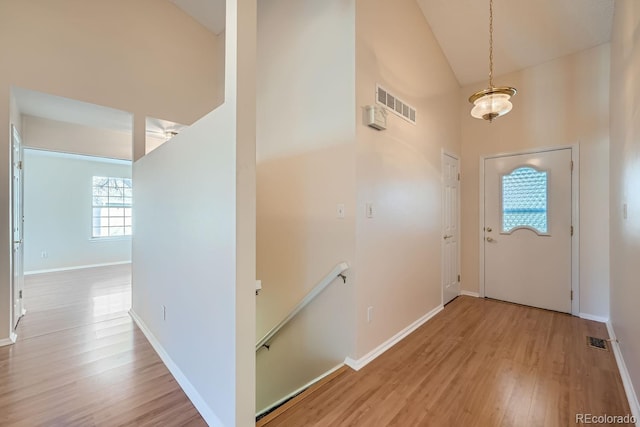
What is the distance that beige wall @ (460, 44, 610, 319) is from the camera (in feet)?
10.7

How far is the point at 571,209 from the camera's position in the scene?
3.47 meters

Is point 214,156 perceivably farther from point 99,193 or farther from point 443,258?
point 99,193

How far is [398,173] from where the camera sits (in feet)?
9.44

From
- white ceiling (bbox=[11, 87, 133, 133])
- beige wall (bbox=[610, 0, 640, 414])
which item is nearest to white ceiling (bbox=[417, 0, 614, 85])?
beige wall (bbox=[610, 0, 640, 414])

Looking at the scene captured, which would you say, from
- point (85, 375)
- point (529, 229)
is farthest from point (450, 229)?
point (85, 375)

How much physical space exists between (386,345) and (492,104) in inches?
92.8

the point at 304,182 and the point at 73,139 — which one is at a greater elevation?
the point at 73,139

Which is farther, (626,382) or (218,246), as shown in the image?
(626,382)

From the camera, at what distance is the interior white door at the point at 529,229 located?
11.6ft

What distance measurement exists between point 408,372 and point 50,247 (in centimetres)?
780

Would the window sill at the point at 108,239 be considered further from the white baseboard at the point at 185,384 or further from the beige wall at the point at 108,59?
the white baseboard at the point at 185,384

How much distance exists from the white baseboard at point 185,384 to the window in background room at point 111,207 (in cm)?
540

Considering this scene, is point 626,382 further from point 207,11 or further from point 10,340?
point 207,11

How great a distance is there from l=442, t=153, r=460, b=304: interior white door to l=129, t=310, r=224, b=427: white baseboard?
10.5 feet
